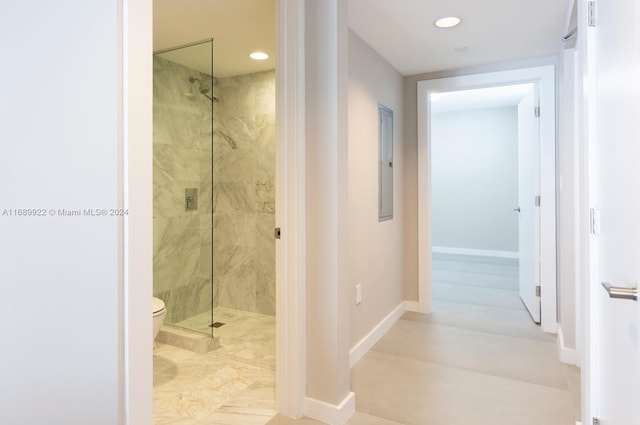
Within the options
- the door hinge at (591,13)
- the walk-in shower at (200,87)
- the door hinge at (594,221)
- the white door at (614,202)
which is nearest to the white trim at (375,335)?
the white door at (614,202)

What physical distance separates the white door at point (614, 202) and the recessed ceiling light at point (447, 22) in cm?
126

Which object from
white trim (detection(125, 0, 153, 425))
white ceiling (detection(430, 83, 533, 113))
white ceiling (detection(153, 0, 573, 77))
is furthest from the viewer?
white ceiling (detection(430, 83, 533, 113))

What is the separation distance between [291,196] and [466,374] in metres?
1.63

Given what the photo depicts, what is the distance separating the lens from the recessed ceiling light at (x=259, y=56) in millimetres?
3185

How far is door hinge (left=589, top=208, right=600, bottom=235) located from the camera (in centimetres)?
139

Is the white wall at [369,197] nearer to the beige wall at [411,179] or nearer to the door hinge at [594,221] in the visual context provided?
the beige wall at [411,179]

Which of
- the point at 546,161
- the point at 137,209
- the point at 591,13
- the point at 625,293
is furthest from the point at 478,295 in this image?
the point at 137,209

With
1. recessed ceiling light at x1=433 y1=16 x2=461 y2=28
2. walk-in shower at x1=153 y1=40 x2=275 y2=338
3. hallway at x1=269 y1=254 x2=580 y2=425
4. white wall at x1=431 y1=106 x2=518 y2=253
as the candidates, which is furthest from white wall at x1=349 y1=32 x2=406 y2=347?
white wall at x1=431 y1=106 x2=518 y2=253

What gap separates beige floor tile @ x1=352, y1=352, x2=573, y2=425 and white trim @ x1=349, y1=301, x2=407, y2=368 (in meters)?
0.09

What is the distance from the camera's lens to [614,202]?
1.15m

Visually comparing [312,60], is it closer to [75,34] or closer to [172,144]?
[75,34]

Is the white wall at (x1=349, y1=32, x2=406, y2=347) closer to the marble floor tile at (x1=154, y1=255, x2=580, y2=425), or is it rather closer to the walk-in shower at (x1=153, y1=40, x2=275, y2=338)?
the marble floor tile at (x1=154, y1=255, x2=580, y2=425)

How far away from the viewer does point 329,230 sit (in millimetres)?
1956

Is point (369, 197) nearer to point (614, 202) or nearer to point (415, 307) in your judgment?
point (415, 307)
